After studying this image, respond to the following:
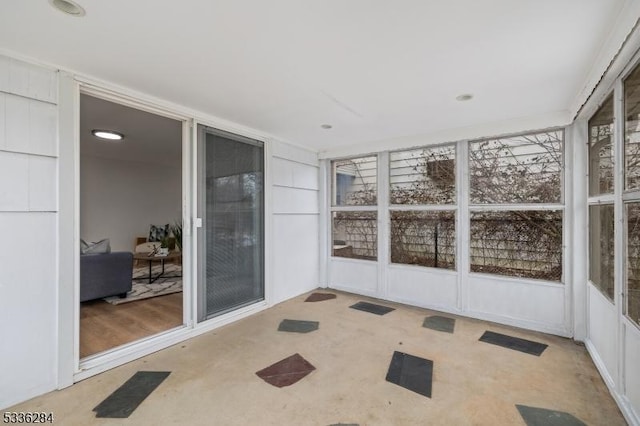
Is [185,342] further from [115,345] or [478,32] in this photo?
[478,32]

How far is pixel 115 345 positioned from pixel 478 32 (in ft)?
11.7

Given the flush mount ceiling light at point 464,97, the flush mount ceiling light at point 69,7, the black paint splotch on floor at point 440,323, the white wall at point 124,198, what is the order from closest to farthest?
the flush mount ceiling light at point 69,7
the flush mount ceiling light at point 464,97
the black paint splotch on floor at point 440,323
the white wall at point 124,198

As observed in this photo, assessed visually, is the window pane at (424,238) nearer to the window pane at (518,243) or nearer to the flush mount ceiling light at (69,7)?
the window pane at (518,243)

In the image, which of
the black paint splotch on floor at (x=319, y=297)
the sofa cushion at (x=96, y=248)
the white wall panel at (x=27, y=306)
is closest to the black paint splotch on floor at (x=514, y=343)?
the black paint splotch on floor at (x=319, y=297)

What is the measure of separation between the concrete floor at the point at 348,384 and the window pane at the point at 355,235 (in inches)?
58.3

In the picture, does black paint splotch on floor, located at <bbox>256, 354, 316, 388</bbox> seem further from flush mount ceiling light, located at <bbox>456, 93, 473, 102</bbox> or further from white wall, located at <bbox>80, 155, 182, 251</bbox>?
white wall, located at <bbox>80, 155, 182, 251</bbox>

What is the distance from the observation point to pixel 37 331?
203cm

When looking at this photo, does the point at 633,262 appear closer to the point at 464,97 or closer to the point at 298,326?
the point at 464,97

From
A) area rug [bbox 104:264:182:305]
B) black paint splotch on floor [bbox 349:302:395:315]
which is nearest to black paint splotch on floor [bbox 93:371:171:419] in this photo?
area rug [bbox 104:264:182:305]

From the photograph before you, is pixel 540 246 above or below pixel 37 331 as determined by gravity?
above

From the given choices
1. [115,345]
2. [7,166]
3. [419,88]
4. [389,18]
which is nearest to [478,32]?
[389,18]

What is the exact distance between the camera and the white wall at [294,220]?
13.1 ft

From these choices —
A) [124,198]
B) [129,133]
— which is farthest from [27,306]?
[124,198]

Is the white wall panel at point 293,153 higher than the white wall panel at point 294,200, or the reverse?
the white wall panel at point 293,153
